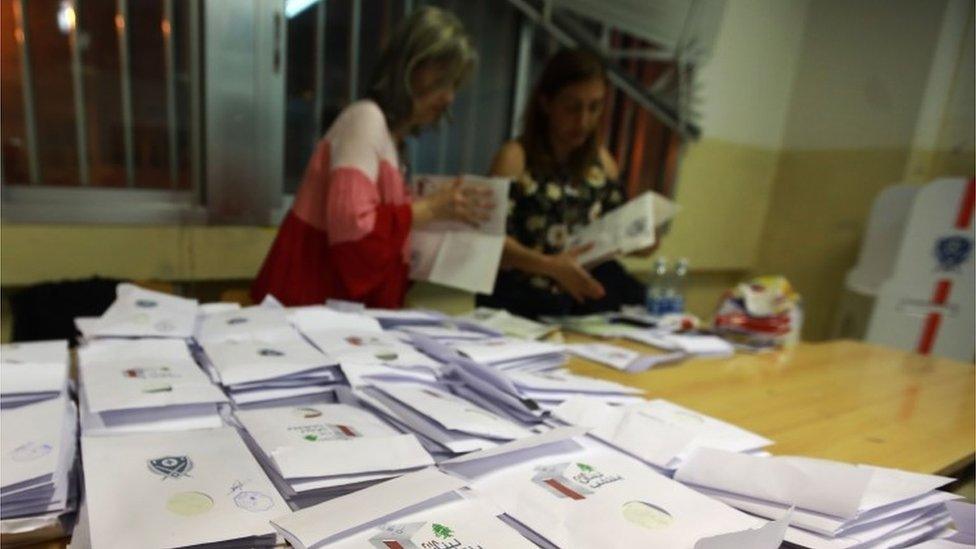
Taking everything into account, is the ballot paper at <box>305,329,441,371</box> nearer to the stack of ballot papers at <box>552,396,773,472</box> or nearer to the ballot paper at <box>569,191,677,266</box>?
the stack of ballot papers at <box>552,396,773,472</box>

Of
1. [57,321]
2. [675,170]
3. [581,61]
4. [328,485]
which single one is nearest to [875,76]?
[328,485]

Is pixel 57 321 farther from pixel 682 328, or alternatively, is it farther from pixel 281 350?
pixel 682 328

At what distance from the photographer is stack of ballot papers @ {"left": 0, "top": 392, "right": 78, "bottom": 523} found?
0.42 meters

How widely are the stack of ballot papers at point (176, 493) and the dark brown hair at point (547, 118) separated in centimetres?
119

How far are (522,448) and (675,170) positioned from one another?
59.9 inches

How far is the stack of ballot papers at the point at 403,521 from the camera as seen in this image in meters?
0.38

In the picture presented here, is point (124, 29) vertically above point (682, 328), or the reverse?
point (124, 29)

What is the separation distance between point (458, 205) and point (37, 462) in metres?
0.89

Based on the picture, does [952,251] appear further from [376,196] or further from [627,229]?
[376,196]

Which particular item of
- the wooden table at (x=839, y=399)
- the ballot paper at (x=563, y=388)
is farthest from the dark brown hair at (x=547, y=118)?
the ballot paper at (x=563, y=388)

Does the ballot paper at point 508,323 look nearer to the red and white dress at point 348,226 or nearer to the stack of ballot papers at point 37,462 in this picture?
the red and white dress at point 348,226

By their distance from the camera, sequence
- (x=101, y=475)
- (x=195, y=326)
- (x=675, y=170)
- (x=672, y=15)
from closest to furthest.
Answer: (x=101, y=475)
(x=672, y=15)
(x=195, y=326)
(x=675, y=170)

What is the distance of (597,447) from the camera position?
0.59 m

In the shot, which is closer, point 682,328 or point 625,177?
point 682,328
